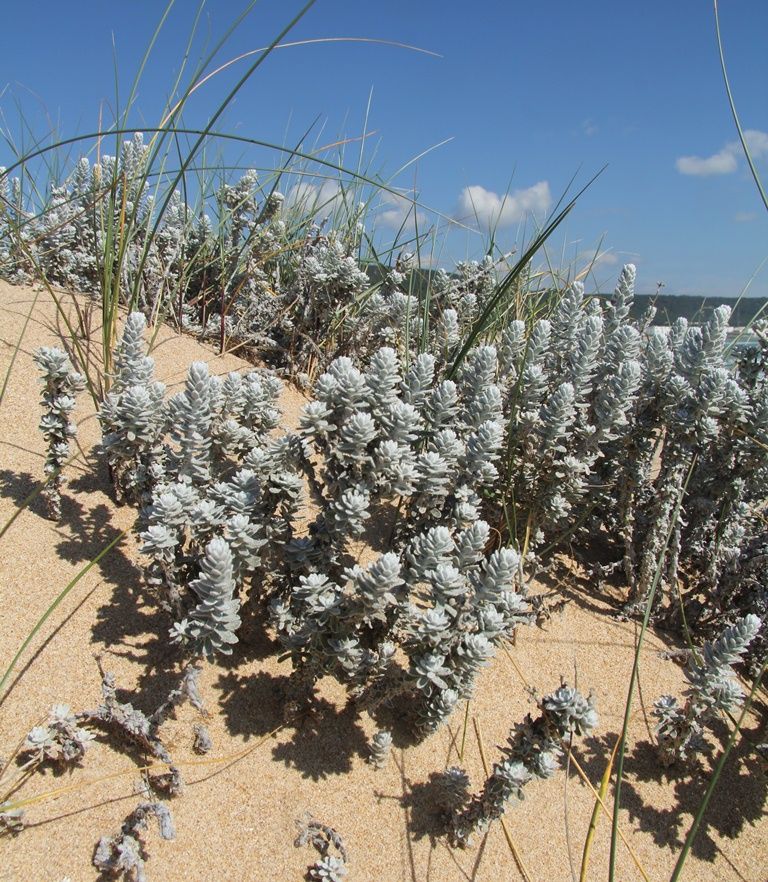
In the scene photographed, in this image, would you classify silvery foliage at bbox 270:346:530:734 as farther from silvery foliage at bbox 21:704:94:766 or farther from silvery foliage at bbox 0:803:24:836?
silvery foliage at bbox 0:803:24:836

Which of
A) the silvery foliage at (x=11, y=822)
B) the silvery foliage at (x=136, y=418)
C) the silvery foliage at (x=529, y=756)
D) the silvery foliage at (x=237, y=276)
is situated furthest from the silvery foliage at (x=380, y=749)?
the silvery foliage at (x=237, y=276)

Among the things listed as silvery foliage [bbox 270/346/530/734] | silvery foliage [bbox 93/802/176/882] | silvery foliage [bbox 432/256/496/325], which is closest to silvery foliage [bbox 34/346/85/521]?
silvery foliage [bbox 270/346/530/734]

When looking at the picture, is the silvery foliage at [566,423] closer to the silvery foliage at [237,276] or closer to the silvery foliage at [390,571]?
the silvery foliage at [390,571]

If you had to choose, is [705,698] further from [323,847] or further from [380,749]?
[323,847]

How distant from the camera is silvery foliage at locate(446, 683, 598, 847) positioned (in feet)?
5.30

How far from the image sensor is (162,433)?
224cm

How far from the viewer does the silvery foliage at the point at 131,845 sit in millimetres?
1527

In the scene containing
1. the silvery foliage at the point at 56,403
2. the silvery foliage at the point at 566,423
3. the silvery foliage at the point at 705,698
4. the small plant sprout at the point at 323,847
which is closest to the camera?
the small plant sprout at the point at 323,847

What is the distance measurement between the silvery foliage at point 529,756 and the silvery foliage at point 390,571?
0.65ft

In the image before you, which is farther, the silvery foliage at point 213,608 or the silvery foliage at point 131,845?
the silvery foliage at point 213,608

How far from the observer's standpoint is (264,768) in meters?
1.88

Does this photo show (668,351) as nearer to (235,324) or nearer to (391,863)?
(391,863)

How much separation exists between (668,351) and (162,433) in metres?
2.08

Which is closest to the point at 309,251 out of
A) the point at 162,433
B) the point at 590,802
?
the point at 162,433
